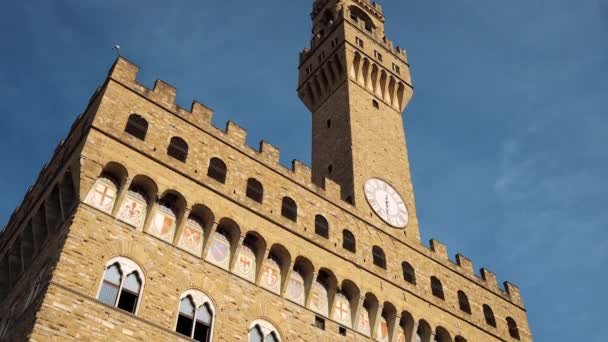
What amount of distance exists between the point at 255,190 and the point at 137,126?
14.9ft

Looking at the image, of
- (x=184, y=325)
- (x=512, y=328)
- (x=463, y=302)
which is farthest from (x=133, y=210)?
(x=512, y=328)

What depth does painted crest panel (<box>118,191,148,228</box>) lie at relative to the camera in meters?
19.2

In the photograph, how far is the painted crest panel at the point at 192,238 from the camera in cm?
1998

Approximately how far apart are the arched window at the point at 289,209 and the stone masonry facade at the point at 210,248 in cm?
5

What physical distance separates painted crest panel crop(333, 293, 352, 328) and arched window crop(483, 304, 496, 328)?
25.0 ft

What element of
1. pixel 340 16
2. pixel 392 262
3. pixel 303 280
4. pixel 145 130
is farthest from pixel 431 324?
pixel 340 16

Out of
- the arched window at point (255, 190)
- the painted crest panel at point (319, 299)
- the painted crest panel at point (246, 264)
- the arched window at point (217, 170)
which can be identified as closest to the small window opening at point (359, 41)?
the arched window at point (255, 190)

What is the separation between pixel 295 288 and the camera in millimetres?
21922

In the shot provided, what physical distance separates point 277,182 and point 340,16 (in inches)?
619

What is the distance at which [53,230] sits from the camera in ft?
63.9

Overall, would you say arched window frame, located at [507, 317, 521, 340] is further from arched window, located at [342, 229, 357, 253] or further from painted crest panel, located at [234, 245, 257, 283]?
painted crest panel, located at [234, 245, 257, 283]

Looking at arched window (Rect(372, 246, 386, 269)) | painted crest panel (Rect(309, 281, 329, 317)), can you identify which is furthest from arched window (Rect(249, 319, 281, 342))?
arched window (Rect(372, 246, 386, 269))

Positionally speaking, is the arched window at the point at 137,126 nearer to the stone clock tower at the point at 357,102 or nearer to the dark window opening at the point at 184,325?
the dark window opening at the point at 184,325

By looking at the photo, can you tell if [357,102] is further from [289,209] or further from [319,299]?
[319,299]
